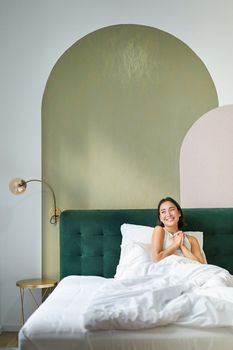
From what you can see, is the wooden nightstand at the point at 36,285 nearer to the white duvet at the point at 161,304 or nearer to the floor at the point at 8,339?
the floor at the point at 8,339

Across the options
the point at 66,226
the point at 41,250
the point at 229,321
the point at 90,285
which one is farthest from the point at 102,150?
the point at 229,321

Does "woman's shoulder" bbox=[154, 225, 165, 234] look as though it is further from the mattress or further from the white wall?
the mattress

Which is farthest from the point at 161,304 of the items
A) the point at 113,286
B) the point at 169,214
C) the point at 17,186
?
the point at 17,186

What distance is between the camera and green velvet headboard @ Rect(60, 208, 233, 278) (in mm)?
4332

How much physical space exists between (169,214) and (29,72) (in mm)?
1884

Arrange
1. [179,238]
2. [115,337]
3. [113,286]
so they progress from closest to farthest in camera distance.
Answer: [115,337]
[113,286]
[179,238]

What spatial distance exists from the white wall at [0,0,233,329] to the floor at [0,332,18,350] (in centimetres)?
10

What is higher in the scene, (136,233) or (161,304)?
(136,233)

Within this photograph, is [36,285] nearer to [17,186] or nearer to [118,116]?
[17,186]

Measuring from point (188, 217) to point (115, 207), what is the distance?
70 cm

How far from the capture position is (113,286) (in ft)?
→ 10.3

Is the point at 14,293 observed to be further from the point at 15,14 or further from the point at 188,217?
the point at 15,14

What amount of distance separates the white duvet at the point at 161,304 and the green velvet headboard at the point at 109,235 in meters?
1.09

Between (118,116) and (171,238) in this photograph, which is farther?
(118,116)
